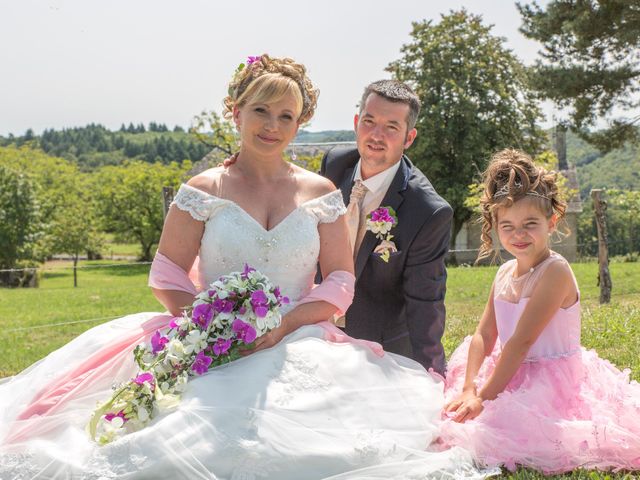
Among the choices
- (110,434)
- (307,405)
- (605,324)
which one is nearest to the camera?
(110,434)

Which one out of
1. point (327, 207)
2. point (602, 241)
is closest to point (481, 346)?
point (327, 207)

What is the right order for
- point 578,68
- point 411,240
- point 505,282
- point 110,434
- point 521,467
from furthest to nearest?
point 578,68 → point 411,240 → point 505,282 → point 521,467 → point 110,434

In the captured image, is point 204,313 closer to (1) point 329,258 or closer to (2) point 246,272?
(2) point 246,272

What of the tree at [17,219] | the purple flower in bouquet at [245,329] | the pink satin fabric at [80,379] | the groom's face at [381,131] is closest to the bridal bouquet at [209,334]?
the purple flower in bouquet at [245,329]

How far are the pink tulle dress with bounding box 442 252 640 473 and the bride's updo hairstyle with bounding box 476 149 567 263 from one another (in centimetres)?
34

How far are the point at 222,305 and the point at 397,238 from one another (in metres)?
1.88

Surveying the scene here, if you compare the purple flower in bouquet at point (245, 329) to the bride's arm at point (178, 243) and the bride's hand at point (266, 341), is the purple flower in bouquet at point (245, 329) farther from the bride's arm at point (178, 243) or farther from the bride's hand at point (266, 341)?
the bride's arm at point (178, 243)

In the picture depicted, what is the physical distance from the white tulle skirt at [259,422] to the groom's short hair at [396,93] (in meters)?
1.91

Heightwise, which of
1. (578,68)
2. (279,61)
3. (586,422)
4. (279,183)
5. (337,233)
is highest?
(578,68)

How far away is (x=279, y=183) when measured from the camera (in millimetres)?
4805

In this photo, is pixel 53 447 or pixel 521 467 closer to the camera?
pixel 53 447

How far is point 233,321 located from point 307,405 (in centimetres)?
60

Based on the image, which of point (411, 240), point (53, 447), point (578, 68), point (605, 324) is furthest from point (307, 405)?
point (578, 68)

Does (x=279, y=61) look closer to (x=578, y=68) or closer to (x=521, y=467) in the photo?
(x=521, y=467)
